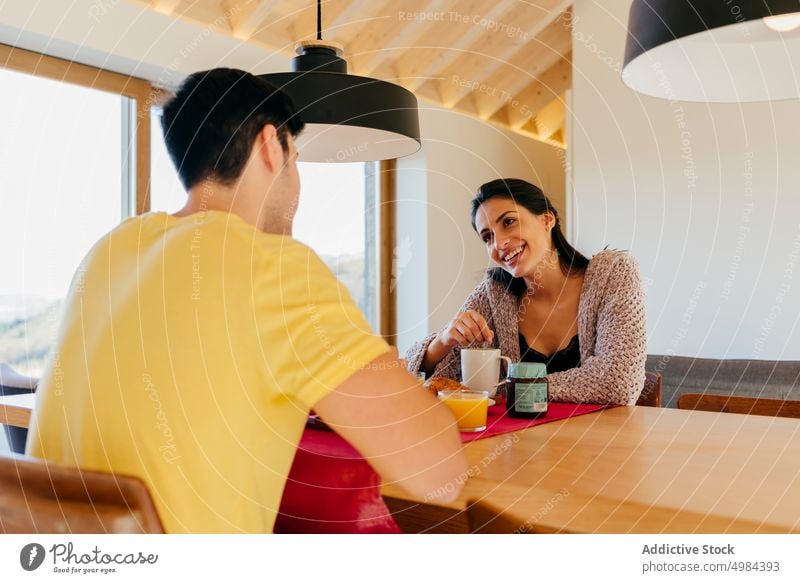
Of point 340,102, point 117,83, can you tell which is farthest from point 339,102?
point 117,83

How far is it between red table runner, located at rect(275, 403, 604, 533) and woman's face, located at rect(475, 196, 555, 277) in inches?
29.9

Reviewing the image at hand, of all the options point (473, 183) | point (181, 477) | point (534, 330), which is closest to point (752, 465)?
point (181, 477)

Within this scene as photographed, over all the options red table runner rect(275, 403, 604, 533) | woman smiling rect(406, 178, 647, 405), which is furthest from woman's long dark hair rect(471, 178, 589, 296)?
A: red table runner rect(275, 403, 604, 533)

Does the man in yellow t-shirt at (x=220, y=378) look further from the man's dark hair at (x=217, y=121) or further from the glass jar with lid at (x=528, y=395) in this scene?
the glass jar with lid at (x=528, y=395)

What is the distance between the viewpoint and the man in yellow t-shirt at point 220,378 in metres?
0.50

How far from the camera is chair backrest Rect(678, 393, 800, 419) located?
1067 millimetres

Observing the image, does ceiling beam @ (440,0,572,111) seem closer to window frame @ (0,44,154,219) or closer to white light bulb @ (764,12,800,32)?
window frame @ (0,44,154,219)

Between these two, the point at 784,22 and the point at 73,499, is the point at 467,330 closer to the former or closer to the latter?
the point at 784,22

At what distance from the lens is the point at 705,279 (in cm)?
255

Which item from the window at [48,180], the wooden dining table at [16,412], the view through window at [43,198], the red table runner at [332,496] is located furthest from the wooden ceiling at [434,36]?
the red table runner at [332,496]

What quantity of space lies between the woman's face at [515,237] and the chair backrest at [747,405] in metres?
0.41

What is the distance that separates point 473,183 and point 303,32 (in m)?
1.35

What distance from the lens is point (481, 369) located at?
1083mm

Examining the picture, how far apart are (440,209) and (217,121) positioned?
2.63 metres
